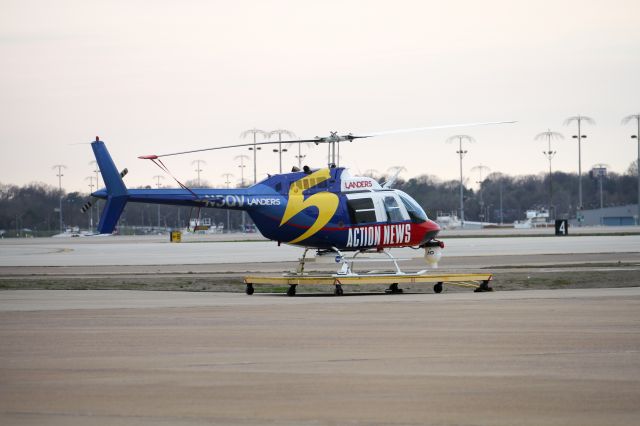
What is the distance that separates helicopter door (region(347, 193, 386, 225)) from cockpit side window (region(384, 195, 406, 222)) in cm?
15

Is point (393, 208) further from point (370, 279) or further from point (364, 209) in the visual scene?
point (370, 279)

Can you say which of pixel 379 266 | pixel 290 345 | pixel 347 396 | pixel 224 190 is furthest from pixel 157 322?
pixel 379 266

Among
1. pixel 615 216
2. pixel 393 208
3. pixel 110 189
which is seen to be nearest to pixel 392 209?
pixel 393 208

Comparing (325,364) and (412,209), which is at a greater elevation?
(412,209)

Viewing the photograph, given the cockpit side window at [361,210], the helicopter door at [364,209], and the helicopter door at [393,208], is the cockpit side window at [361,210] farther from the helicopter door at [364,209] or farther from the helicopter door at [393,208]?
the helicopter door at [393,208]

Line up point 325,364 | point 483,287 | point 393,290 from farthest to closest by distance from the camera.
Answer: point 393,290 < point 483,287 < point 325,364

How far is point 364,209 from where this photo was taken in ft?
94.8

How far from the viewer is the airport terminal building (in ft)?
528

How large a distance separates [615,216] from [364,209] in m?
143

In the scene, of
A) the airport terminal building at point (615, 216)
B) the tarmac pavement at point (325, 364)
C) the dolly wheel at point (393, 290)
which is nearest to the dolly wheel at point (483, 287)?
the dolly wheel at point (393, 290)

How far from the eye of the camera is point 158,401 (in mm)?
10883

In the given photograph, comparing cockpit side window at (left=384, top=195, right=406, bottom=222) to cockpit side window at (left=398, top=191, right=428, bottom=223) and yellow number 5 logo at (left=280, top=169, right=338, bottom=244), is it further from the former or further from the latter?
yellow number 5 logo at (left=280, top=169, right=338, bottom=244)

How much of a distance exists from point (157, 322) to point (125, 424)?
9.14m

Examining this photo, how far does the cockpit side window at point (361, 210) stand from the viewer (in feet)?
94.4
